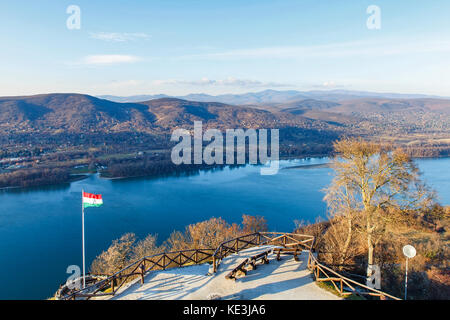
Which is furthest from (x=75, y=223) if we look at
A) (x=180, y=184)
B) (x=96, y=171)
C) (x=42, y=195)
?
(x=96, y=171)

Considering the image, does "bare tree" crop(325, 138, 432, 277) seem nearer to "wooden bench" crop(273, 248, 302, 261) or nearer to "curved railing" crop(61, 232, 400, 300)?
"curved railing" crop(61, 232, 400, 300)

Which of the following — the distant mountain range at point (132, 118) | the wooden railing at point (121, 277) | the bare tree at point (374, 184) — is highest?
the distant mountain range at point (132, 118)

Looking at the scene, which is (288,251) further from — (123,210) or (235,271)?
(123,210)

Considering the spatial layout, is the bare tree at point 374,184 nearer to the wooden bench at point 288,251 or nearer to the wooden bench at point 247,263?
the wooden bench at point 288,251

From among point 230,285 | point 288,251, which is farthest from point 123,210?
point 230,285

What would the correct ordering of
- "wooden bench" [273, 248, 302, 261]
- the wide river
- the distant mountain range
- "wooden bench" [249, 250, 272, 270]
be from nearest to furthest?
1. "wooden bench" [249, 250, 272, 270]
2. "wooden bench" [273, 248, 302, 261]
3. the wide river
4. the distant mountain range

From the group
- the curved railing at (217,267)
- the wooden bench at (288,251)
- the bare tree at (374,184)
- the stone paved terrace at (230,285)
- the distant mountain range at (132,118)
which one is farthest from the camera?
the distant mountain range at (132,118)

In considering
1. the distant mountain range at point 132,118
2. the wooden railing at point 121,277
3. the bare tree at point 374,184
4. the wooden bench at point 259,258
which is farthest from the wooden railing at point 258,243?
the distant mountain range at point 132,118

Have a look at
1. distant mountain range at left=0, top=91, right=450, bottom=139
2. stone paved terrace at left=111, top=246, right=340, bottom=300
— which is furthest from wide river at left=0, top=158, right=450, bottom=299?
distant mountain range at left=0, top=91, right=450, bottom=139
